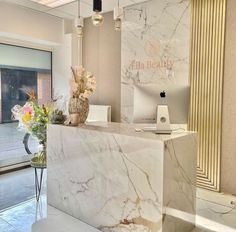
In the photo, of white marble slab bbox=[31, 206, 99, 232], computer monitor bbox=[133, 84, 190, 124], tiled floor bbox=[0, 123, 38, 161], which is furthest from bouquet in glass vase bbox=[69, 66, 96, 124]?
tiled floor bbox=[0, 123, 38, 161]

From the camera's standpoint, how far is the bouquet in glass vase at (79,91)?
276cm

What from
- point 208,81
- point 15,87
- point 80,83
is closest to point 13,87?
point 15,87

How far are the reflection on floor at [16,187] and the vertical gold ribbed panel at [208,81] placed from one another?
2477 mm

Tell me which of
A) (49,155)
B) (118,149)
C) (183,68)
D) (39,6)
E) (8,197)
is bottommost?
(8,197)

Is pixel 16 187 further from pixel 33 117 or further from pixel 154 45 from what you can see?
pixel 154 45

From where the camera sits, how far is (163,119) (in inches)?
96.8

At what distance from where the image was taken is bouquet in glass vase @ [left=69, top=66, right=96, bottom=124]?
9.04ft

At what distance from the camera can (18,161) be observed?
4.87m

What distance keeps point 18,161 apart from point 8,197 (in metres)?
1.49

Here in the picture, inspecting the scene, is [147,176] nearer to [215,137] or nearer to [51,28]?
[215,137]

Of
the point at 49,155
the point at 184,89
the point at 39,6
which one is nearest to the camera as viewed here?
the point at 184,89

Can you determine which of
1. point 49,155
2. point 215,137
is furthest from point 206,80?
point 49,155

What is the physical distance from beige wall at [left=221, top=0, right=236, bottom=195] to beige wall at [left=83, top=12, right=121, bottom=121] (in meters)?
2.01

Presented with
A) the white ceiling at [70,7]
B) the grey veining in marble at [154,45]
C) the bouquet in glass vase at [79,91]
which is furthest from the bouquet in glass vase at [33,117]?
the white ceiling at [70,7]
